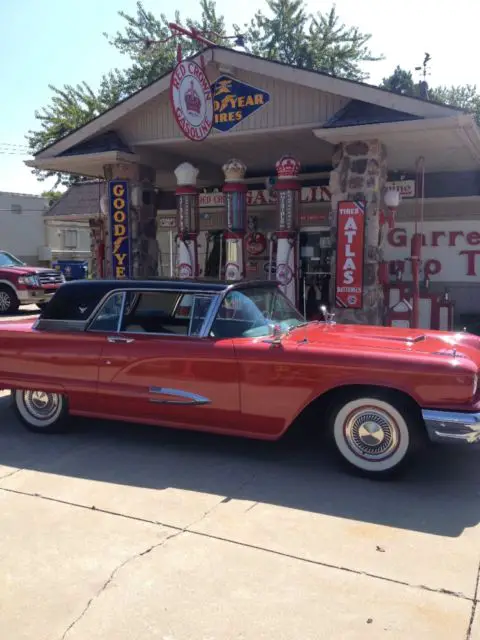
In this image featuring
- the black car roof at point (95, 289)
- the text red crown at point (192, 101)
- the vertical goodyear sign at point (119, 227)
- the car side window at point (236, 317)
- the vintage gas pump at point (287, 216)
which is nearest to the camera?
the car side window at point (236, 317)

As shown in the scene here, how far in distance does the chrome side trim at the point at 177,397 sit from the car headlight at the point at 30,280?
12.8 m

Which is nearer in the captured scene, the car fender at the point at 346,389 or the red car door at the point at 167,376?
the car fender at the point at 346,389

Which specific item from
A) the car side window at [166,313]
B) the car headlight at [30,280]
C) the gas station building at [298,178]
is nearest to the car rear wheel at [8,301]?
the car headlight at [30,280]

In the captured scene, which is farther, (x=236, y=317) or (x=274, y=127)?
(x=274, y=127)

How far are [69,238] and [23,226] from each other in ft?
10.4

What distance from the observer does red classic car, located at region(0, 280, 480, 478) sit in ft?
13.2

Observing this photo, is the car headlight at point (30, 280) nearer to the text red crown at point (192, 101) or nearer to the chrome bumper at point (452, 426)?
the text red crown at point (192, 101)

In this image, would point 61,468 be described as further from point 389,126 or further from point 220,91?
point 220,91

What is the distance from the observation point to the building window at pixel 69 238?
3469 centimetres

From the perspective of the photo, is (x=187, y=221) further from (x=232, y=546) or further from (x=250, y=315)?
(x=232, y=546)

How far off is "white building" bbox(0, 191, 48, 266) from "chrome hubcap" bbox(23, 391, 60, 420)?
28.3 metres

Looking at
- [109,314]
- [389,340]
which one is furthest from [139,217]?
[389,340]

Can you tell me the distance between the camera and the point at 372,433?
4.13m

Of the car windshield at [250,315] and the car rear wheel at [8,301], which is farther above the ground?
the car windshield at [250,315]
